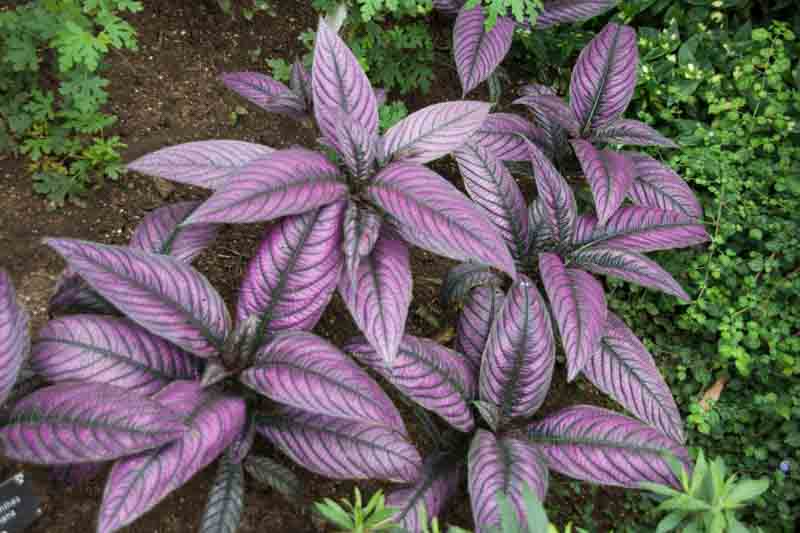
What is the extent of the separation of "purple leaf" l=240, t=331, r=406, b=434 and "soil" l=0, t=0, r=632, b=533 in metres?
0.38

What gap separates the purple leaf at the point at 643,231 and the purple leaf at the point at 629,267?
51mm

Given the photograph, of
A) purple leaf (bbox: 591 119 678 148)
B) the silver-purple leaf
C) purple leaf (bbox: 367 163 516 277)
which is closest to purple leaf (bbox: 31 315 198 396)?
the silver-purple leaf

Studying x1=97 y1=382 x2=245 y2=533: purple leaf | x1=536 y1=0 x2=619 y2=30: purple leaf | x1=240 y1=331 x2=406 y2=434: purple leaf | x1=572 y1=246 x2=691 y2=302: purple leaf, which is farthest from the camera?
x1=536 y1=0 x2=619 y2=30: purple leaf

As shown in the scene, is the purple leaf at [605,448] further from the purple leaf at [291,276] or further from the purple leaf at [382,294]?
the purple leaf at [291,276]

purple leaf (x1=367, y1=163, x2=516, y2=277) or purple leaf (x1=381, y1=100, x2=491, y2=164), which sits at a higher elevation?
purple leaf (x1=381, y1=100, x2=491, y2=164)

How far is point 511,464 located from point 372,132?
0.93 metres

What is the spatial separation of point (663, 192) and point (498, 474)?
1218 mm

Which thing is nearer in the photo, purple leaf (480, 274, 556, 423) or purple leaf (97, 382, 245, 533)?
purple leaf (97, 382, 245, 533)

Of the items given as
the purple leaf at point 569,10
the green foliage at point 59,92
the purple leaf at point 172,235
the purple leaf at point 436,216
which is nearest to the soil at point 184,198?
the green foliage at point 59,92

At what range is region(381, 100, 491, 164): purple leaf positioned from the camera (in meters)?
1.81

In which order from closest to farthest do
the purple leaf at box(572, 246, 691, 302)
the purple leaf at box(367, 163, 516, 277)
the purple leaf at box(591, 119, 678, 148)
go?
the purple leaf at box(367, 163, 516, 277), the purple leaf at box(572, 246, 691, 302), the purple leaf at box(591, 119, 678, 148)

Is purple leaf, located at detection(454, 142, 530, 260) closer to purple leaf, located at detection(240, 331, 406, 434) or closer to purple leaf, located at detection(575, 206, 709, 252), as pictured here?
purple leaf, located at detection(575, 206, 709, 252)

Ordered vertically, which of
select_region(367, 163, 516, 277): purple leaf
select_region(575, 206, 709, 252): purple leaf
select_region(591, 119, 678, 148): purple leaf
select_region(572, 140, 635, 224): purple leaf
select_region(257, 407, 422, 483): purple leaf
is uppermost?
select_region(367, 163, 516, 277): purple leaf

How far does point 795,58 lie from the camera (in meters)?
2.79
